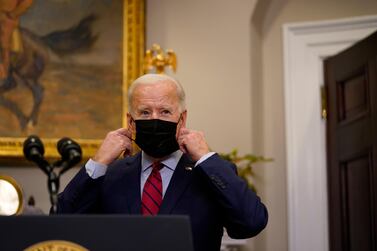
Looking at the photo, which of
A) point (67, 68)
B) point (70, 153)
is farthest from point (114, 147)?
point (67, 68)

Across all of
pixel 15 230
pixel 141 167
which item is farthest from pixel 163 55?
pixel 15 230

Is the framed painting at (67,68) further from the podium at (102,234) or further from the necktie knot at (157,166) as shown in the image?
the podium at (102,234)

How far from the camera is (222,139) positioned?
5.21 metres

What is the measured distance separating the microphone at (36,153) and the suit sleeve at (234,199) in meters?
0.71

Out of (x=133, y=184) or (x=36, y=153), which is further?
(x=36, y=153)

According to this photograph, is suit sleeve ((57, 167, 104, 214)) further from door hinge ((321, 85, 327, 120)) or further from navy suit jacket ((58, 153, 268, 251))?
door hinge ((321, 85, 327, 120))

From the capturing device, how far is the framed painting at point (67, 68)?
506cm

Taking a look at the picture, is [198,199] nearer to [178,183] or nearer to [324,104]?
[178,183]

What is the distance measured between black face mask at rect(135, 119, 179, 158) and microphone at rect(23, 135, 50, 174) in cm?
47

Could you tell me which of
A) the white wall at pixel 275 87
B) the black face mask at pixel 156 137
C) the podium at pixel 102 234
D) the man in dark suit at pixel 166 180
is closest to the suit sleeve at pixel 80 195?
the man in dark suit at pixel 166 180

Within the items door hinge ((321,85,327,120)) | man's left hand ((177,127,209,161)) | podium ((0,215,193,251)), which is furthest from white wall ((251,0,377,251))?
podium ((0,215,193,251))

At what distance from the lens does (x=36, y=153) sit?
2.75m

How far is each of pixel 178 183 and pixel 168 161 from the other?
0.13 m

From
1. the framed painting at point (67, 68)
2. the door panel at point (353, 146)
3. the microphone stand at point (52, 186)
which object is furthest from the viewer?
the framed painting at point (67, 68)
